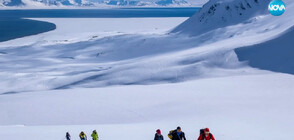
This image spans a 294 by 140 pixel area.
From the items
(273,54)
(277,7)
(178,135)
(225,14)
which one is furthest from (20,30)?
(178,135)

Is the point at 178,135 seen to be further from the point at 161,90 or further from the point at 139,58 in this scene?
the point at 139,58

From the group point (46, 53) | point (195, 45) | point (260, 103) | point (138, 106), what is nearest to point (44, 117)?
point (138, 106)

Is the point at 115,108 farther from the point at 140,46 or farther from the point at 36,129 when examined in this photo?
the point at 140,46

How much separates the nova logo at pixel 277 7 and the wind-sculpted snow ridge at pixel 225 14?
941 millimetres

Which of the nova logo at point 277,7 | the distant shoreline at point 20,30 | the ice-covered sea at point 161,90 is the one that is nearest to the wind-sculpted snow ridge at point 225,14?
the nova logo at point 277,7

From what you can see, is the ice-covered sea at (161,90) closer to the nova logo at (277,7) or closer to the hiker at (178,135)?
the nova logo at (277,7)

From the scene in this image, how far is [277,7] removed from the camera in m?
53.1

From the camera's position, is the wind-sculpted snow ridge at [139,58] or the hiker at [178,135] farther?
the wind-sculpted snow ridge at [139,58]

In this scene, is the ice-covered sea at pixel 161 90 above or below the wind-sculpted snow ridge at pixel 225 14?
below

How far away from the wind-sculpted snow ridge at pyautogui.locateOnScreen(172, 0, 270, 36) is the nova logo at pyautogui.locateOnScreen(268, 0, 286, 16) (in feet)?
3.09

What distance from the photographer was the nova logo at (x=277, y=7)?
48.7 metres

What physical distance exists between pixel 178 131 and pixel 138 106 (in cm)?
1171

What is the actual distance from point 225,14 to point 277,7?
8.35 meters

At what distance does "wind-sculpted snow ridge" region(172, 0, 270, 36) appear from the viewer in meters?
54.6
